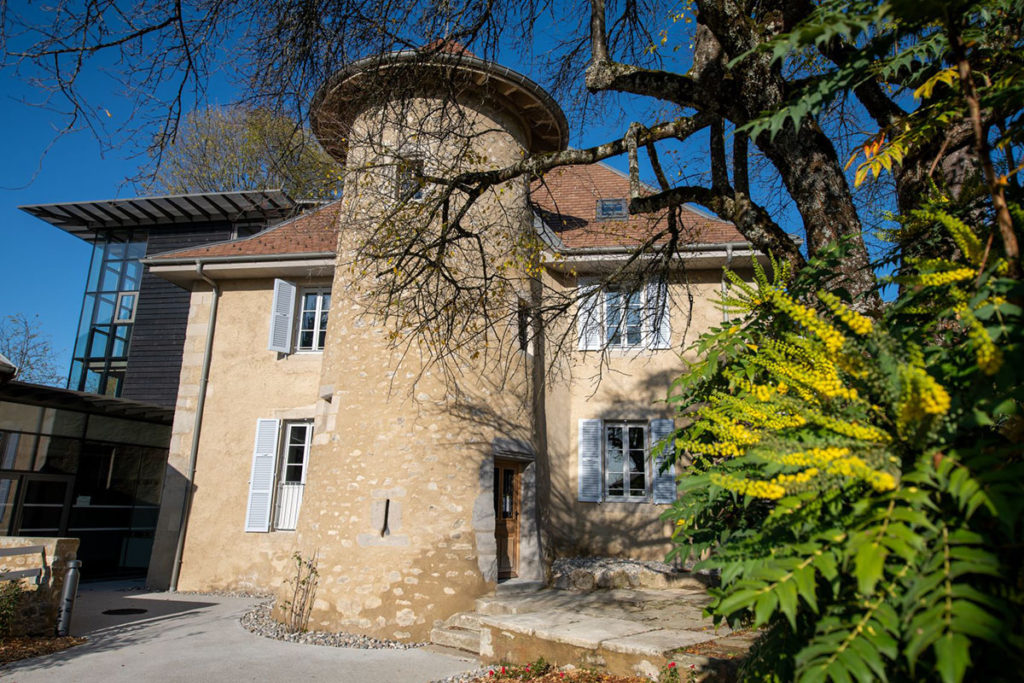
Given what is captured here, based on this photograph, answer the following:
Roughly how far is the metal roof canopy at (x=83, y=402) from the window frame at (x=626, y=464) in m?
8.99

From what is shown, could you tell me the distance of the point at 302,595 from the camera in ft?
26.3

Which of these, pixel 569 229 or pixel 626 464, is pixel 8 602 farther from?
pixel 569 229

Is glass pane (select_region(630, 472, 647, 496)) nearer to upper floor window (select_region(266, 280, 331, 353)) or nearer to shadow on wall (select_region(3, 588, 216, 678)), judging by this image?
upper floor window (select_region(266, 280, 331, 353))

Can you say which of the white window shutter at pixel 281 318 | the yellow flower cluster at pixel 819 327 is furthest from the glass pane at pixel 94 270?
the yellow flower cluster at pixel 819 327

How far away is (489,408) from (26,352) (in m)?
28.4

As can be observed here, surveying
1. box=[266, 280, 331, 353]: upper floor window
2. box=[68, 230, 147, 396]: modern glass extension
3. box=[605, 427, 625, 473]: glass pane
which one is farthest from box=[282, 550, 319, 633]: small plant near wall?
box=[68, 230, 147, 396]: modern glass extension

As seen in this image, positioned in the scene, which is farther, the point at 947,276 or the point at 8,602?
the point at 8,602

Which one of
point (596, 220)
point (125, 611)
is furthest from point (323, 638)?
point (596, 220)

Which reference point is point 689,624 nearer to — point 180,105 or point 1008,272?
point 1008,272

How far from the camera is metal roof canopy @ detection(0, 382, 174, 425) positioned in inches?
441

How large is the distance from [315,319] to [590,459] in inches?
223

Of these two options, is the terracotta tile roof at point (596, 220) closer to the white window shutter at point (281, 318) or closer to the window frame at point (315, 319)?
the window frame at point (315, 319)

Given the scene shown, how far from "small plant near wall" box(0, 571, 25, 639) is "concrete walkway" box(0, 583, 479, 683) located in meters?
0.75

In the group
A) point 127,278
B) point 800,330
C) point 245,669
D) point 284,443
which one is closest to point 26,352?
point 127,278
